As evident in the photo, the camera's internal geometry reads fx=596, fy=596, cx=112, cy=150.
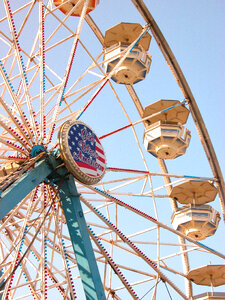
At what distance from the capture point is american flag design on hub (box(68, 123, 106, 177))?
1264 centimetres

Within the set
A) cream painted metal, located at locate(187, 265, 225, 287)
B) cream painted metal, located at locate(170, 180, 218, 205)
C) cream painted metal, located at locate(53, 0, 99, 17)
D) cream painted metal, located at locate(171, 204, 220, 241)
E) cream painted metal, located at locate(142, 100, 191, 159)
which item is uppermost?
cream painted metal, located at locate(53, 0, 99, 17)

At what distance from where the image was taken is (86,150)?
13055mm

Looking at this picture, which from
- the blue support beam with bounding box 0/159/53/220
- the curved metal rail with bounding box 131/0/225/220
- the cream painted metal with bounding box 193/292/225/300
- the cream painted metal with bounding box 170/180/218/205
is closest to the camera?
the blue support beam with bounding box 0/159/53/220

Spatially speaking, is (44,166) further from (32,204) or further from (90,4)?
(90,4)

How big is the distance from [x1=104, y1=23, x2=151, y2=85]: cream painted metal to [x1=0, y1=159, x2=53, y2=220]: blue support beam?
210 inches

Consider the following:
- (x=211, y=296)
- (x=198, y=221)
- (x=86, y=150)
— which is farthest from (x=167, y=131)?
(x=86, y=150)

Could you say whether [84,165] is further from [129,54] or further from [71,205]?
[129,54]

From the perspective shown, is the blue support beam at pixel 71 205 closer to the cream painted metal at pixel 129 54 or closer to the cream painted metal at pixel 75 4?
the cream painted metal at pixel 129 54

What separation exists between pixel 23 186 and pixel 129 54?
6603 millimetres

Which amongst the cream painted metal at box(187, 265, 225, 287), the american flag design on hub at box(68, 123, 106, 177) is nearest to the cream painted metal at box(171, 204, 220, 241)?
the cream painted metal at box(187, 265, 225, 287)

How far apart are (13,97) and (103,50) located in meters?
5.15

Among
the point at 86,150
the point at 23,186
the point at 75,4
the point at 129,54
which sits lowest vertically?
the point at 23,186

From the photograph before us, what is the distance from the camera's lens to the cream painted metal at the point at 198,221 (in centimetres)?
1756

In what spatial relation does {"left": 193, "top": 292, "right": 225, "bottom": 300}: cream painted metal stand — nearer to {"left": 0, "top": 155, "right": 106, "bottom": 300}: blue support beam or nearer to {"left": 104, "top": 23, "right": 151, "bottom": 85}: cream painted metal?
{"left": 0, "top": 155, "right": 106, "bottom": 300}: blue support beam
